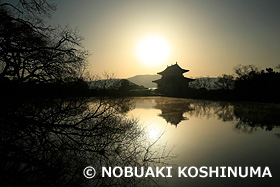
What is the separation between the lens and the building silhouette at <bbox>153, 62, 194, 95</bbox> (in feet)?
112

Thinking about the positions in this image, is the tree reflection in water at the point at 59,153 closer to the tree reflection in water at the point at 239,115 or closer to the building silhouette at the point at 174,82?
the tree reflection in water at the point at 239,115

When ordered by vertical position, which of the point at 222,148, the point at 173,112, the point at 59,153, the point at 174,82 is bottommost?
the point at 222,148

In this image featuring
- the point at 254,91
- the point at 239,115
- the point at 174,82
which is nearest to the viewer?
the point at 239,115

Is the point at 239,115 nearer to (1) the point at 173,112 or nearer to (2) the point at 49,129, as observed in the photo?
(1) the point at 173,112

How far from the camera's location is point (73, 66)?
7.61 metres

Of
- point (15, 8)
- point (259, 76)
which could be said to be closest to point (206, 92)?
point (259, 76)

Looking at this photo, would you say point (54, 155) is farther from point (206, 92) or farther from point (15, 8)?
point (206, 92)

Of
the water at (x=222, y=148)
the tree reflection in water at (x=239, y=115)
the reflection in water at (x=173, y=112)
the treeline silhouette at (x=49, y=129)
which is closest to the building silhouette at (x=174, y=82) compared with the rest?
the reflection in water at (x=173, y=112)

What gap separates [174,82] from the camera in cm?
3456

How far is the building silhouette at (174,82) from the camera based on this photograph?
1344 inches

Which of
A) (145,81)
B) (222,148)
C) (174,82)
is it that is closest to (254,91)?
(174,82)

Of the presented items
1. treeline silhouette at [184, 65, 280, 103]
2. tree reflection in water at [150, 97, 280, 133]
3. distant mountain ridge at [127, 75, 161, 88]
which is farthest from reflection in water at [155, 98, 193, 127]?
distant mountain ridge at [127, 75, 161, 88]

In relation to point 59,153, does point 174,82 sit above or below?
above

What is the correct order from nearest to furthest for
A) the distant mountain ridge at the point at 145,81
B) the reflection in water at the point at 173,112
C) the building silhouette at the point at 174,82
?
1. the reflection in water at the point at 173,112
2. the building silhouette at the point at 174,82
3. the distant mountain ridge at the point at 145,81
